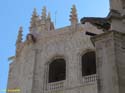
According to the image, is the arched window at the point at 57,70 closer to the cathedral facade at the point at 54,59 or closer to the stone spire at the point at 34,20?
the cathedral facade at the point at 54,59

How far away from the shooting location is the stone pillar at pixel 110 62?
7.01 metres

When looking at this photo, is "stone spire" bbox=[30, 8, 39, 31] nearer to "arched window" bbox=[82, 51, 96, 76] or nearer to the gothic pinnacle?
the gothic pinnacle

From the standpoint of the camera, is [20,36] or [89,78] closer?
[89,78]

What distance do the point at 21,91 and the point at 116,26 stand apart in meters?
15.6

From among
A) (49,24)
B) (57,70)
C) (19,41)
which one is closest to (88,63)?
(57,70)

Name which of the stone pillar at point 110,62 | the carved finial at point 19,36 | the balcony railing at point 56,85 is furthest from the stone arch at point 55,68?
the stone pillar at point 110,62

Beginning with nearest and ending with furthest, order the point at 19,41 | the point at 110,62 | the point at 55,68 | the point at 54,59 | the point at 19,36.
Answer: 1. the point at 110,62
2. the point at 54,59
3. the point at 55,68
4. the point at 19,41
5. the point at 19,36

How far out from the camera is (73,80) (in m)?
21.5

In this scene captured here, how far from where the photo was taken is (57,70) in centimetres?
2503

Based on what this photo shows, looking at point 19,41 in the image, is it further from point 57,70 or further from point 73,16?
point 73,16

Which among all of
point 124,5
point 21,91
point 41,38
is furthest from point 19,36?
point 124,5

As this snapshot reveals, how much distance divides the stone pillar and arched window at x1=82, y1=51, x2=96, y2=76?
14699 mm

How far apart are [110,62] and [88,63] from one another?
1718 cm

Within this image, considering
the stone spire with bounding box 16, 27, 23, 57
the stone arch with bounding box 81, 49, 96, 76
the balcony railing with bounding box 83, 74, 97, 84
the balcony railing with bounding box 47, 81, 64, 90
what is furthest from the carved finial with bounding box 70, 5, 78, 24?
the balcony railing with bounding box 47, 81, 64, 90
